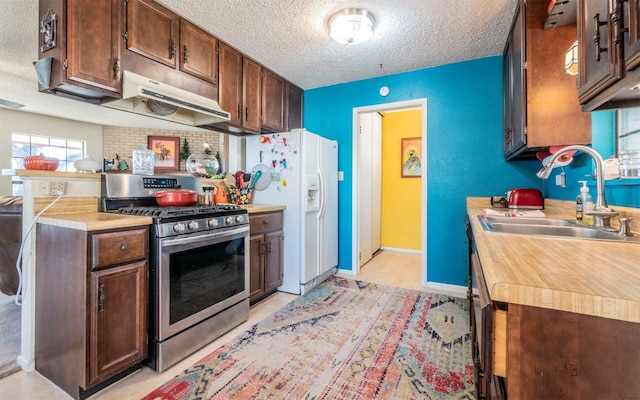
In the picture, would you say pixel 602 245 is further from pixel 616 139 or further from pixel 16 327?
pixel 16 327

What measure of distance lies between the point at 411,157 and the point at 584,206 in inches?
128

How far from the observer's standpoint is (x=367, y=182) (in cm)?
410

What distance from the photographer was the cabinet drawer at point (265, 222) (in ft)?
8.32

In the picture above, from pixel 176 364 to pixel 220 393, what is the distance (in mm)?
422

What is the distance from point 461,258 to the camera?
303 centimetres

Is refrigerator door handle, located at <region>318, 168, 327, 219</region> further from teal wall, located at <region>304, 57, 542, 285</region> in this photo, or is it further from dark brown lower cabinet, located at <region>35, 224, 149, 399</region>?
dark brown lower cabinet, located at <region>35, 224, 149, 399</region>

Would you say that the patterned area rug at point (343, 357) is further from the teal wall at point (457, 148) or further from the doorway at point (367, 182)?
the doorway at point (367, 182)

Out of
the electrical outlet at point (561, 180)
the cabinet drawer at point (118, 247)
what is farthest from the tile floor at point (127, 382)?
the electrical outlet at point (561, 180)

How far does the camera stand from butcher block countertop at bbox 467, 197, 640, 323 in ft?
1.90

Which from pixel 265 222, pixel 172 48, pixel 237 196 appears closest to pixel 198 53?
pixel 172 48

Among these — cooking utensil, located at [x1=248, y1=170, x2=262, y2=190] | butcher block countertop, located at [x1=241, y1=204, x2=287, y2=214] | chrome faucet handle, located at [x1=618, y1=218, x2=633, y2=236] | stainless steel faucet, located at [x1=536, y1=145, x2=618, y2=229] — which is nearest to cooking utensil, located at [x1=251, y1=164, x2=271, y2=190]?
cooking utensil, located at [x1=248, y1=170, x2=262, y2=190]

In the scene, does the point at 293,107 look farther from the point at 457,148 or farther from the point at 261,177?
the point at 457,148

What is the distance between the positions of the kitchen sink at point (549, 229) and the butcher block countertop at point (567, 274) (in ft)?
0.69

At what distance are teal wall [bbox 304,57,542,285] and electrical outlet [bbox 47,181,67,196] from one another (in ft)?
9.54
